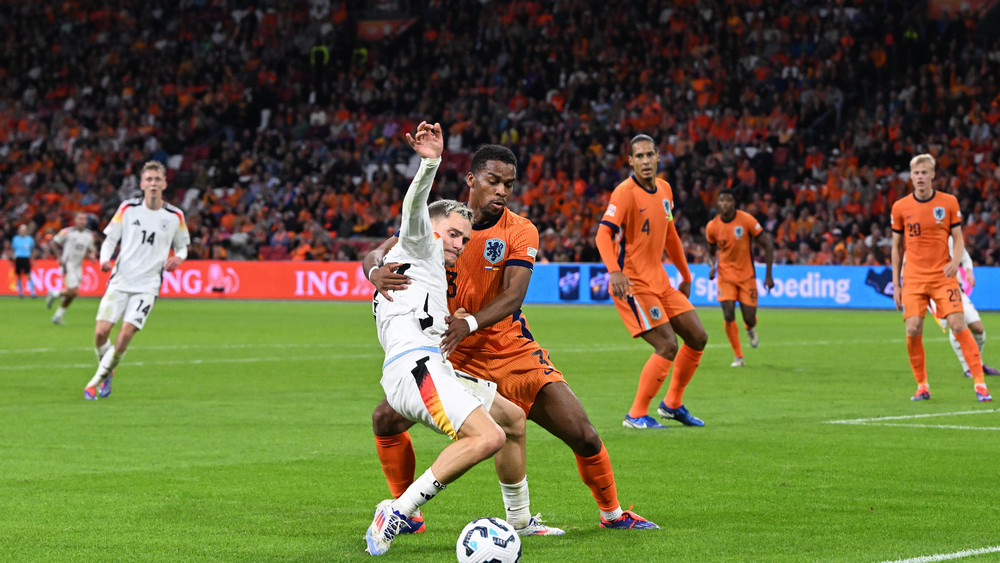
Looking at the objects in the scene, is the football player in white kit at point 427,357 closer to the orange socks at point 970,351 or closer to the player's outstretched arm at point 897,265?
the player's outstretched arm at point 897,265

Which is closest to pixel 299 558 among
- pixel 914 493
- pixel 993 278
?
pixel 914 493

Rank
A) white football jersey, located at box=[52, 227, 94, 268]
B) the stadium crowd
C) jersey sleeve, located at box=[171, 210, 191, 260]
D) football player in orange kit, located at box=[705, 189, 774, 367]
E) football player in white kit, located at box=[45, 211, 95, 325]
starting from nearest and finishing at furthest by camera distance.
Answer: jersey sleeve, located at box=[171, 210, 191, 260], football player in orange kit, located at box=[705, 189, 774, 367], football player in white kit, located at box=[45, 211, 95, 325], white football jersey, located at box=[52, 227, 94, 268], the stadium crowd

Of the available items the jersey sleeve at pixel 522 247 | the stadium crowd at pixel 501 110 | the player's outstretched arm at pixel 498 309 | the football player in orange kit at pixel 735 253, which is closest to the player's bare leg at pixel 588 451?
the player's outstretched arm at pixel 498 309

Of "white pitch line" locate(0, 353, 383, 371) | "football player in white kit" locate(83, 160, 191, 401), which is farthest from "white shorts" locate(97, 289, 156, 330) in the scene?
"white pitch line" locate(0, 353, 383, 371)

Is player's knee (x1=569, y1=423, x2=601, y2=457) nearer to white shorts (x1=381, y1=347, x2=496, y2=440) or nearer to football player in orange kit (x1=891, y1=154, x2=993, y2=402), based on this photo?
white shorts (x1=381, y1=347, x2=496, y2=440)

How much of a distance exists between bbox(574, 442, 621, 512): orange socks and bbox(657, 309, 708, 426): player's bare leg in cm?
438

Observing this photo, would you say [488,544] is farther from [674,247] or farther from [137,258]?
[137,258]

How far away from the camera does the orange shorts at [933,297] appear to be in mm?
12852

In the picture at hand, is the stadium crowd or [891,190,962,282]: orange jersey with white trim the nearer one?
[891,190,962,282]: orange jersey with white trim

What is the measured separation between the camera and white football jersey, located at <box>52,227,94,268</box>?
95.8 feet

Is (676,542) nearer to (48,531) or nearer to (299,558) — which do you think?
(299,558)

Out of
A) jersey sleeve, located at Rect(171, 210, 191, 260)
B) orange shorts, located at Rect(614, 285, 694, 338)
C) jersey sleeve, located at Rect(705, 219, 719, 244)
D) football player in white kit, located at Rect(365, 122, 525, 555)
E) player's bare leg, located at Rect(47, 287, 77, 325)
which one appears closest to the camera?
football player in white kit, located at Rect(365, 122, 525, 555)

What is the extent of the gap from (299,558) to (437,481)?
0.73 m

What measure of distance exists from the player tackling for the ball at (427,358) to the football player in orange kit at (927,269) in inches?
307
